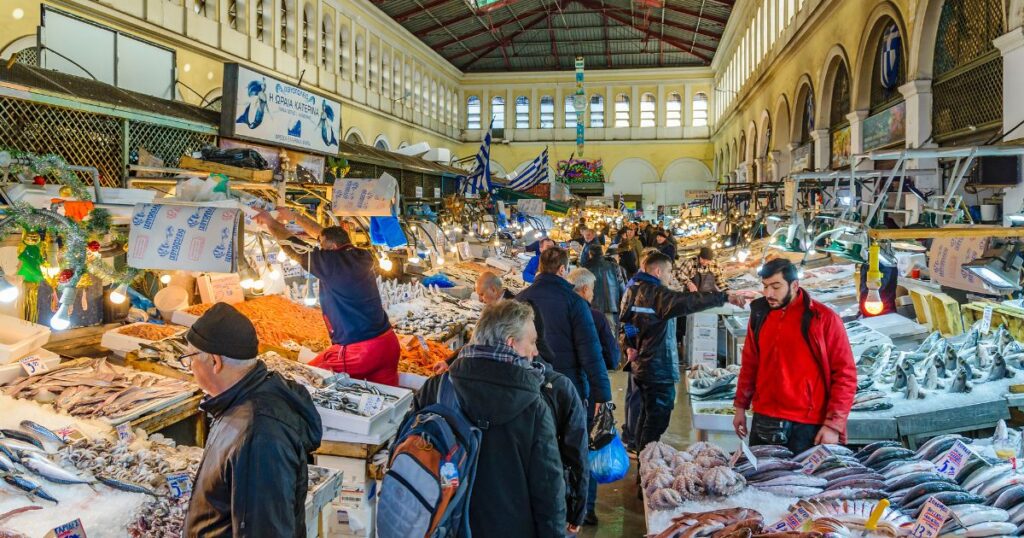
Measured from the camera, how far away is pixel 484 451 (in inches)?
101

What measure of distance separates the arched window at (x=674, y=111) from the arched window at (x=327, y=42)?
73.6 ft

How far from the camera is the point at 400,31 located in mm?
28328

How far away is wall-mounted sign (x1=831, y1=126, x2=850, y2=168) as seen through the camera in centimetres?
1399

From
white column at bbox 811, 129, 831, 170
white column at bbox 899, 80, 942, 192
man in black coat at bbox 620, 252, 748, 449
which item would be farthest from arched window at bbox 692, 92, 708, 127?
man in black coat at bbox 620, 252, 748, 449

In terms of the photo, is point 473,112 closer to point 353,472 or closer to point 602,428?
point 353,472

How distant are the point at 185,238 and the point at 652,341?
3.42 metres

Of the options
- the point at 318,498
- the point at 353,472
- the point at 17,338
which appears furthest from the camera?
the point at 17,338

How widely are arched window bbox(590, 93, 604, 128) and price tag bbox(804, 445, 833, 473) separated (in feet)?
123

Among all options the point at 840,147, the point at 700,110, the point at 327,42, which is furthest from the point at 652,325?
the point at 700,110

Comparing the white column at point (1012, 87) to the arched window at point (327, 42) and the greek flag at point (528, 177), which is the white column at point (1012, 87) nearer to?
the greek flag at point (528, 177)

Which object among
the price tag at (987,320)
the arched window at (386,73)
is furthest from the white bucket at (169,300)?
the arched window at (386,73)

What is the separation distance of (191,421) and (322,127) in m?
5.25

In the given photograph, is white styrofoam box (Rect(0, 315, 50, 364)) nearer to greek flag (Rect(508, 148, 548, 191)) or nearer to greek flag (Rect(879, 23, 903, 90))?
greek flag (Rect(879, 23, 903, 90))

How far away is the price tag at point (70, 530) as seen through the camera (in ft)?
9.07
